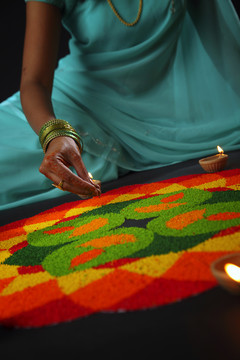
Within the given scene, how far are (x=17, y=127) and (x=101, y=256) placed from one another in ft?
3.33

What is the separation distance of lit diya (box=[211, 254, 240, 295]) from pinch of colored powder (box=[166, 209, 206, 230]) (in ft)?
0.79

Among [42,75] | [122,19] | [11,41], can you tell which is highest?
[11,41]

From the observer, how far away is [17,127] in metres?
1.55

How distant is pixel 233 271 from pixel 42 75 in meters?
1.01

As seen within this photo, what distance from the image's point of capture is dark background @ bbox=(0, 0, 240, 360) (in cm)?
41

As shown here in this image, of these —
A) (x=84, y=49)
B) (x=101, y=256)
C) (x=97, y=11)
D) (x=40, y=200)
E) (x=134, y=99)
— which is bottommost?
(x=40, y=200)

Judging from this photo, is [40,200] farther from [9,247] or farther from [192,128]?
[192,128]

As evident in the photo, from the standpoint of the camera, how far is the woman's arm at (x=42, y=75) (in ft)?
2.99

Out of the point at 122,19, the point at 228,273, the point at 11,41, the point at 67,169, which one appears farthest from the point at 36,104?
the point at 11,41

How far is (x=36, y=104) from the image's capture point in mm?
1154

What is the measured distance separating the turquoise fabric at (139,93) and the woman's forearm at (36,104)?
1.05 feet

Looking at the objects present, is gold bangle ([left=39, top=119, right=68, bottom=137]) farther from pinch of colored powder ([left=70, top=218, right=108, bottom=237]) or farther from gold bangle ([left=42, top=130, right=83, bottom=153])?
pinch of colored powder ([left=70, top=218, right=108, bottom=237])

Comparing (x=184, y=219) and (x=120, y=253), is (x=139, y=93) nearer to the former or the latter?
(x=184, y=219)

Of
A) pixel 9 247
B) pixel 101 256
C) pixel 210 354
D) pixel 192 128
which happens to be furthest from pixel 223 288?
pixel 192 128
